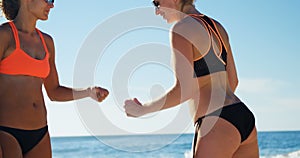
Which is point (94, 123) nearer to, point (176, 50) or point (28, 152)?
point (28, 152)

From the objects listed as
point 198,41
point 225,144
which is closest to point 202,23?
point 198,41

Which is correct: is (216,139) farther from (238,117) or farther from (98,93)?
(98,93)

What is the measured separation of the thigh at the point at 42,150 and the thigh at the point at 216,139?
1083 millimetres

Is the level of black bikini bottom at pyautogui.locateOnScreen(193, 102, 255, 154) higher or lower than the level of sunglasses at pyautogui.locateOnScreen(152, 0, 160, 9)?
lower

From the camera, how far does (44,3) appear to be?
369cm

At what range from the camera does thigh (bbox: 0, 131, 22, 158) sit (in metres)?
3.25

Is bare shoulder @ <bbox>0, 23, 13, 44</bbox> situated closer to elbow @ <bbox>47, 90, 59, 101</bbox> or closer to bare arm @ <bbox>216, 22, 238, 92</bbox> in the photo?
elbow @ <bbox>47, 90, 59, 101</bbox>

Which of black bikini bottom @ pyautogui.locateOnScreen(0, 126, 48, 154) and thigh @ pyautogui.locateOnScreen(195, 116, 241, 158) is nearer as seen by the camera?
thigh @ pyautogui.locateOnScreen(195, 116, 241, 158)

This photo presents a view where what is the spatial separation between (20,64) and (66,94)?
1.85ft

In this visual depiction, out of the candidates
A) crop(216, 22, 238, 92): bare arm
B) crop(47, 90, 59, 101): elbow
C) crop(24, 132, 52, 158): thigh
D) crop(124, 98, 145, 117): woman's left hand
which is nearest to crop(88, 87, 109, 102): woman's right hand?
crop(47, 90, 59, 101): elbow

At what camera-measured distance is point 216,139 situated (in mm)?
3154

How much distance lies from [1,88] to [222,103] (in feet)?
4.65

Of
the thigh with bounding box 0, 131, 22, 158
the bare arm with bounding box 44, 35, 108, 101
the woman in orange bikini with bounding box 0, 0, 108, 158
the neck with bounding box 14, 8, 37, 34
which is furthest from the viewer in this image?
the bare arm with bounding box 44, 35, 108, 101

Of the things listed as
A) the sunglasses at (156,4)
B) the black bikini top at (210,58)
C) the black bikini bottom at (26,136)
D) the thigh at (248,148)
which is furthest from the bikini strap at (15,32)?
the thigh at (248,148)
